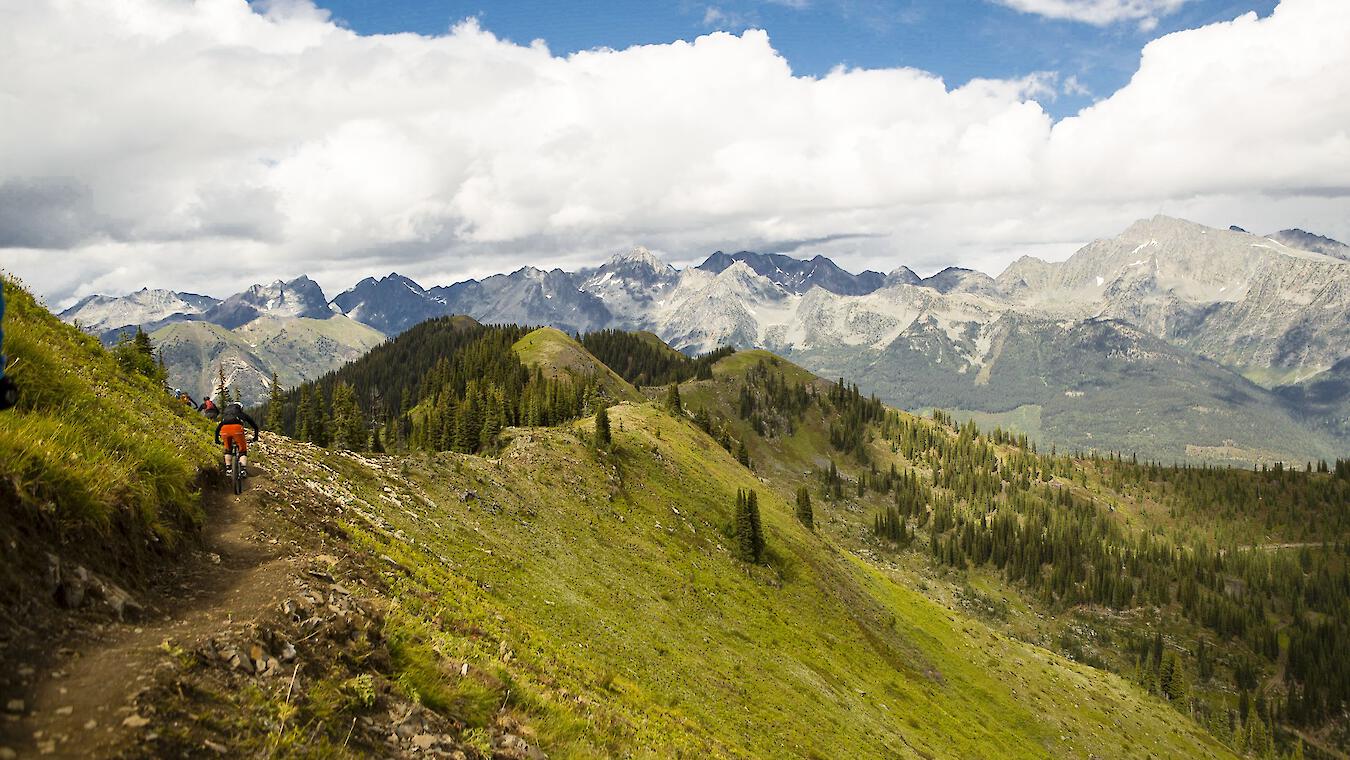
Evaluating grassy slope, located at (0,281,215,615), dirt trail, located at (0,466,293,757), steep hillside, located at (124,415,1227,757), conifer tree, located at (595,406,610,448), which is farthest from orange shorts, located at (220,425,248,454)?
conifer tree, located at (595,406,610,448)

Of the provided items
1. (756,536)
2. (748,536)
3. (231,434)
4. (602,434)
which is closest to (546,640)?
(231,434)

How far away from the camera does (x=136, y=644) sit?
9.14 meters

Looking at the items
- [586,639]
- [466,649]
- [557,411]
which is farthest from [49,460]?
[557,411]

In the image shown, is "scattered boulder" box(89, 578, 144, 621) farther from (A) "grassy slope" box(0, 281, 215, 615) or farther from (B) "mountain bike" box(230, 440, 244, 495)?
(B) "mountain bike" box(230, 440, 244, 495)

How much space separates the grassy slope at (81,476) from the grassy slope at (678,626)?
570 centimetres

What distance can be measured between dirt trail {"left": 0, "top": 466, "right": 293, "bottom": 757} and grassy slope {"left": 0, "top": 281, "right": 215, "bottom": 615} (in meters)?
0.95

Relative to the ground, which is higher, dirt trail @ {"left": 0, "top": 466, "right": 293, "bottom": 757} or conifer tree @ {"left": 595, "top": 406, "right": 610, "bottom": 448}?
dirt trail @ {"left": 0, "top": 466, "right": 293, "bottom": 757}

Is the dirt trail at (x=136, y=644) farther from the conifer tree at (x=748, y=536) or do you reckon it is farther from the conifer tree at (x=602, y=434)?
the conifer tree at (x=748, y=536)

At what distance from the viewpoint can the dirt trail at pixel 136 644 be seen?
7.09m

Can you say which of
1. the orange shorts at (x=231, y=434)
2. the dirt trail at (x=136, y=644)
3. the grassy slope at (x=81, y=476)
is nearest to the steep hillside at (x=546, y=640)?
the dirt trail at (x=136, y=644)

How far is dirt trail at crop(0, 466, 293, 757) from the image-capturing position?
23.3 feet

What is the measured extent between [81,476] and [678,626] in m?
37.8

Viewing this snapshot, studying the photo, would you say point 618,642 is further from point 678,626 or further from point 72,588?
point 72,588

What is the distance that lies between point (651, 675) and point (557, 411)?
103234 millimetres
